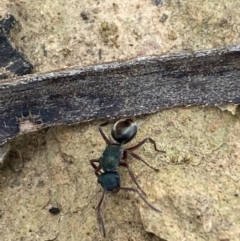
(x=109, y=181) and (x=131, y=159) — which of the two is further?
(x=131, y=159)

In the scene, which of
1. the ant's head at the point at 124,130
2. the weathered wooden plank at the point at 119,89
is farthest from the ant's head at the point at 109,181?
the weathered wooden plank at the point at 119,89

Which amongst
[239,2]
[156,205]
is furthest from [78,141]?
[239,2]

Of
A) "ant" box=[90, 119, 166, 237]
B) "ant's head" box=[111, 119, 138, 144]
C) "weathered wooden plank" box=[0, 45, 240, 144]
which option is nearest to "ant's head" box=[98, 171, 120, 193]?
"ant" box=[90, 119, 166, 237]

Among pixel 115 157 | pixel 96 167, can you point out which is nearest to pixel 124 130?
pixel 115 157

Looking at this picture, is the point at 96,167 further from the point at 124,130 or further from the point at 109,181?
the point at 124,130

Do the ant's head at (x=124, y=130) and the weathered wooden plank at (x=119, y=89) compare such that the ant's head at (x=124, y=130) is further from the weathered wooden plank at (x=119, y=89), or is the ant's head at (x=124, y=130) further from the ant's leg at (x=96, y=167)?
the ant's leg at (x=96, y=167)

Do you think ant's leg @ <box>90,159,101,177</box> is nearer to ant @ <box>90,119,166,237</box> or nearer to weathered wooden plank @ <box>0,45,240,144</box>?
ant @ <box>90,119,166,237</box>

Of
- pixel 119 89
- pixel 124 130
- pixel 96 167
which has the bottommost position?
pixel 96 167
